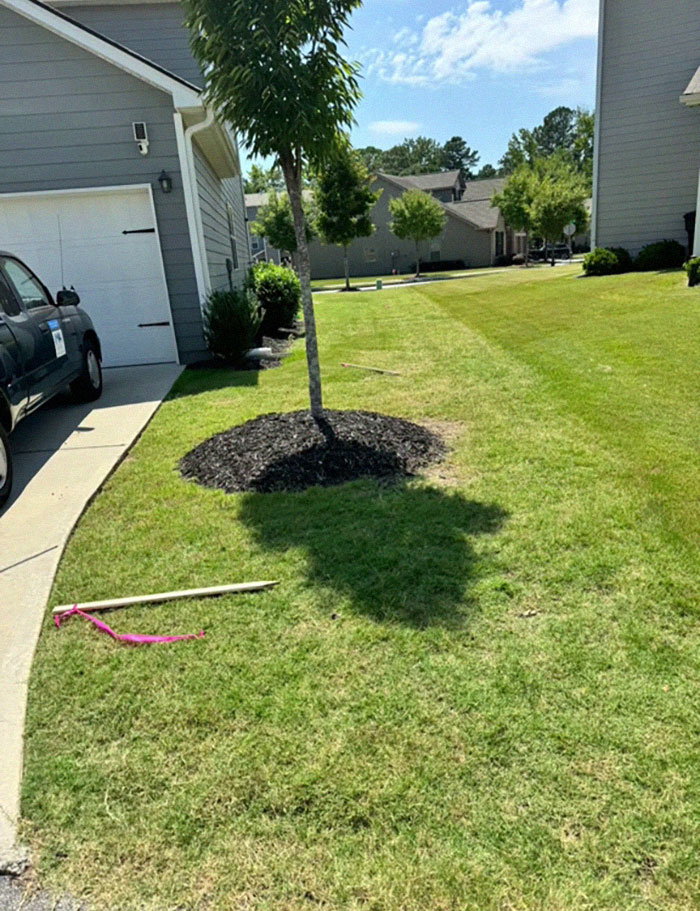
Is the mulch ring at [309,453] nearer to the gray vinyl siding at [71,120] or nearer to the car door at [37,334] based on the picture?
the car door at [37,334]

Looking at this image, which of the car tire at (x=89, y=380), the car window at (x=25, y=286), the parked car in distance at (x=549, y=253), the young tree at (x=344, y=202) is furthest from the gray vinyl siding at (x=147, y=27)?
the parked car in distance at (x=549, y=253)

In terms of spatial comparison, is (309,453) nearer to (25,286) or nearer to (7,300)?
(7,300)

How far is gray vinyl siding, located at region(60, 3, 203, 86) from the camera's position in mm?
11227

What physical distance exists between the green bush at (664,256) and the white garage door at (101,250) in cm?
1590

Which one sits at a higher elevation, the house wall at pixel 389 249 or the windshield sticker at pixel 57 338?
the house wall at pixel 389 249

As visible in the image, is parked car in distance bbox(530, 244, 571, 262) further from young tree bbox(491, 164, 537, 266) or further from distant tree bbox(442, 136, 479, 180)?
distant tree bbox(442, 136, 479, 180)

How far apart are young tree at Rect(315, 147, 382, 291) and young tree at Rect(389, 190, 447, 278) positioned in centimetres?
693

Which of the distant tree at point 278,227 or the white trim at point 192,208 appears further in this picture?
the distant tree at point 278,227

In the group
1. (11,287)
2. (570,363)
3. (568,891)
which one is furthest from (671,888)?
(570,363)

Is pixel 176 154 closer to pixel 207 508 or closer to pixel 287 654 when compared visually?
pixel 207 508

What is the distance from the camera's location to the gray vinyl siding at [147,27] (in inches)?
442

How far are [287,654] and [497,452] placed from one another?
285 cm

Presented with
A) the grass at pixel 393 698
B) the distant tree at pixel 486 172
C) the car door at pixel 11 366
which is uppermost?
the distant tree at pixel 486 172

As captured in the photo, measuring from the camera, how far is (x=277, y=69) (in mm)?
4145
